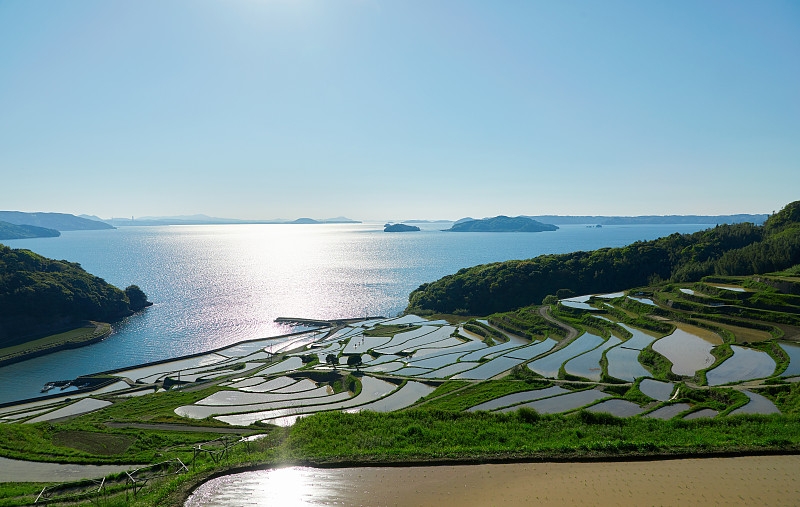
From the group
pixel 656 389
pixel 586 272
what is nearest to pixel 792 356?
pixel 656 389

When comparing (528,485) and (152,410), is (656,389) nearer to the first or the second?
(528,485)

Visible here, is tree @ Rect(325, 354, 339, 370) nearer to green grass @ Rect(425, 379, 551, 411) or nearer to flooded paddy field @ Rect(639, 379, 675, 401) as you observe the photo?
green grass @ Rect(425, 379, 551, 411)

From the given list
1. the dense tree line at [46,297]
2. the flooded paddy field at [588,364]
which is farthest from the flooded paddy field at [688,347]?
the dense tree line at [46,297]

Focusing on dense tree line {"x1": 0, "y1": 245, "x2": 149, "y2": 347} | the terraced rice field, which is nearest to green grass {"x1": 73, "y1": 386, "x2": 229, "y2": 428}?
the terraced rice field

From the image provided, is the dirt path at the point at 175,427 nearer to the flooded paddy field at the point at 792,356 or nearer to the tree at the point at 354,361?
the tree at the point at 354,361

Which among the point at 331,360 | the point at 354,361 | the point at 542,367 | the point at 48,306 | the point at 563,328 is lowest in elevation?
the point at 331,360

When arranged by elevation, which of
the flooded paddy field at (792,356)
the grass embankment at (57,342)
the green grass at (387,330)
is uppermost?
the flooded paddy field at (792,356)
